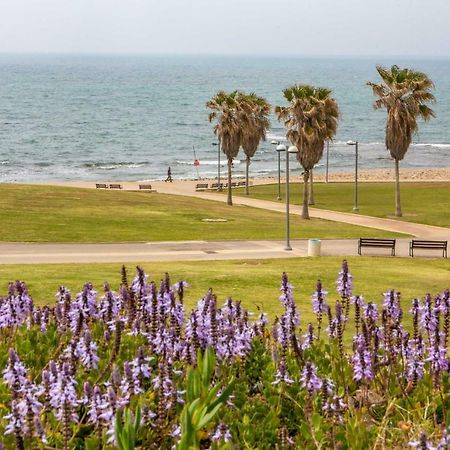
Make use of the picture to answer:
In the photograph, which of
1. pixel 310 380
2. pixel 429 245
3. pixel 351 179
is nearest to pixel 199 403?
pixel 310 380

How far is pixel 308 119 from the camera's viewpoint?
59.4m

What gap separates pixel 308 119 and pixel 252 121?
15741 millimetres

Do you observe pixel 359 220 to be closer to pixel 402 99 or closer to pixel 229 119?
pixel 402 99

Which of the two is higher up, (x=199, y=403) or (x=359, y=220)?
(x=199, y=403)

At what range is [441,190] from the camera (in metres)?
77.7

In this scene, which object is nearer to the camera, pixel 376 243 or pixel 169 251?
pixel 169 251

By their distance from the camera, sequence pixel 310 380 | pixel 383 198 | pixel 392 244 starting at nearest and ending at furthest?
pixel 310 380
pixel 392 244
pixel 383 198

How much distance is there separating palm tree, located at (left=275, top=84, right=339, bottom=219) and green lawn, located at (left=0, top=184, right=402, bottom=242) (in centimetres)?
483

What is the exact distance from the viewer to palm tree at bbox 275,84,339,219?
59219mm

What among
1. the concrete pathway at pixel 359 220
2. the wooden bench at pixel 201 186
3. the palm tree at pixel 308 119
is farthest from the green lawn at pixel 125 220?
the wooden bench at pixel 201 186

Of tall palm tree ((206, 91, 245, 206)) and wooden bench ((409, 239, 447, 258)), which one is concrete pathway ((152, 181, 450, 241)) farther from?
wooden bench ((409, 239, 447, 258))

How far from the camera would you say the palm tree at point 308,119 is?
5922 centimetres

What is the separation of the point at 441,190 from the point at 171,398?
237 feet

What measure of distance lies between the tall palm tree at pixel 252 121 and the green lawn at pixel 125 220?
1360 centimetres
